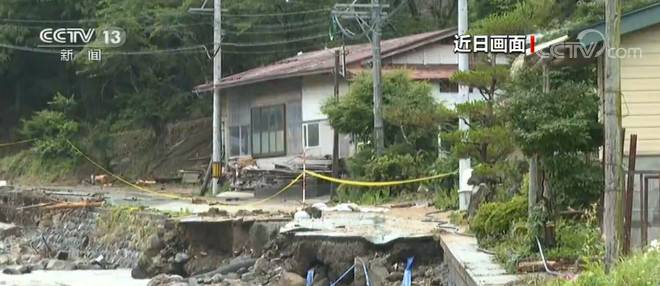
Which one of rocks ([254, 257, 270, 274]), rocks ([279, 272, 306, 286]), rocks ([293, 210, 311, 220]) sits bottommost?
rocks ([254, 257, 270, 274])

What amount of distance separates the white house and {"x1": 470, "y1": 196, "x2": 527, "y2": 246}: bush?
17.0m

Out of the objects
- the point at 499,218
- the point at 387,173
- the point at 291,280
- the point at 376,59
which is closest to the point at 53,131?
the point at 376,59

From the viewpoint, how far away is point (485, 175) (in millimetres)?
16234

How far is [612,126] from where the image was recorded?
8.78 metres

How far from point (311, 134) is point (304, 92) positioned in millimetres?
1604

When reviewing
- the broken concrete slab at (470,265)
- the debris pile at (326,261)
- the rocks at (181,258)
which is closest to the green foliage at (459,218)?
the debris pile at (326,261)

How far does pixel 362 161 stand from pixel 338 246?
1078cm

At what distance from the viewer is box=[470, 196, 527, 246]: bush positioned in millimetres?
12848

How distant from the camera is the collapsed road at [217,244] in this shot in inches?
612

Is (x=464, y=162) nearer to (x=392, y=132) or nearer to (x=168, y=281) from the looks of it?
(x=168, y=281)

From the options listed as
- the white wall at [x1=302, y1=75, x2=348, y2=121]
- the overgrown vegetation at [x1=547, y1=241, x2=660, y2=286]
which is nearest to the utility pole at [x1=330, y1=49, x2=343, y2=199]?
the white wall at [x1=302, y1=75, x2=348, y2=121]

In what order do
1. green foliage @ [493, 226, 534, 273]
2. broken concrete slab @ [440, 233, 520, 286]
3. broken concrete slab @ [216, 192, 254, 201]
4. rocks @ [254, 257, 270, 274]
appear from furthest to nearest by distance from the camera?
1. broken concrete slab @ [216, 192, 254, 201]
2. rocks @ [254, 257, 270, 274]
3. green foliage @ [493, 226, 534, 273]
4. broken concrete slab @ [440, 233, 520, 286]

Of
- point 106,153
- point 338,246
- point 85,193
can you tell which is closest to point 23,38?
point 106,153

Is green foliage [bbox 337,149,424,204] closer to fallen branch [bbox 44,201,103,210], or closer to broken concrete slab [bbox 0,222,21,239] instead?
fallen branch [bbox 44,201,103,210]
